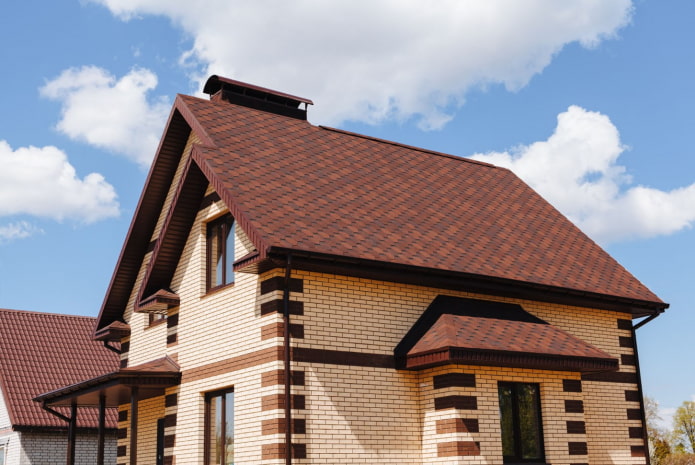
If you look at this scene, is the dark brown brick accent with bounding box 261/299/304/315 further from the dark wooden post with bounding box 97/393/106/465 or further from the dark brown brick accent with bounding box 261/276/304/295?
the dark wooden post with bounding box 97/393/106/465

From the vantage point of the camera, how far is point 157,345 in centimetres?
1644

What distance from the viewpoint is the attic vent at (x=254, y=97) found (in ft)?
59.9

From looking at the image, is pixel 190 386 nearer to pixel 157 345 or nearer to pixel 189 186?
pixel 157 345

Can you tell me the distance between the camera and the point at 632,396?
16672 mm

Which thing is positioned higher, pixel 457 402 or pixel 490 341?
pixel 490 341

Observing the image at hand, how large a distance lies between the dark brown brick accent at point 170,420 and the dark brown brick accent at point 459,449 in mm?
5054

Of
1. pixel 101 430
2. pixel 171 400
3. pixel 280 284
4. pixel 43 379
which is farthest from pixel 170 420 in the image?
pixel 43 379

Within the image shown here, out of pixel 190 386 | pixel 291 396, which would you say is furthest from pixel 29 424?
pixel 291 396

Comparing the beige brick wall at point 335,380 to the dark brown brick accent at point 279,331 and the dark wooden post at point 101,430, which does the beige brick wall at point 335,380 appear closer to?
the dark brown brick accent at point 279,331

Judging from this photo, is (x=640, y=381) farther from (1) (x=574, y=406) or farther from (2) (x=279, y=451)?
(2) (x=279, y=451)

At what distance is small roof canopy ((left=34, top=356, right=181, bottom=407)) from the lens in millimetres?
14266

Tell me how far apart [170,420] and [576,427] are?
735 cm

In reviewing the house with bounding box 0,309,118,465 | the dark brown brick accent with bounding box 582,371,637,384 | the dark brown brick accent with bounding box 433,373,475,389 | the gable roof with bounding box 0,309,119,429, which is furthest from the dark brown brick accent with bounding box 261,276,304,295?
the gable roof with bounding box 0,309,119,429

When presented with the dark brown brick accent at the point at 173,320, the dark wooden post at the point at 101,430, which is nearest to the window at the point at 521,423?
the dark brown brick accent at the point at 173,320
